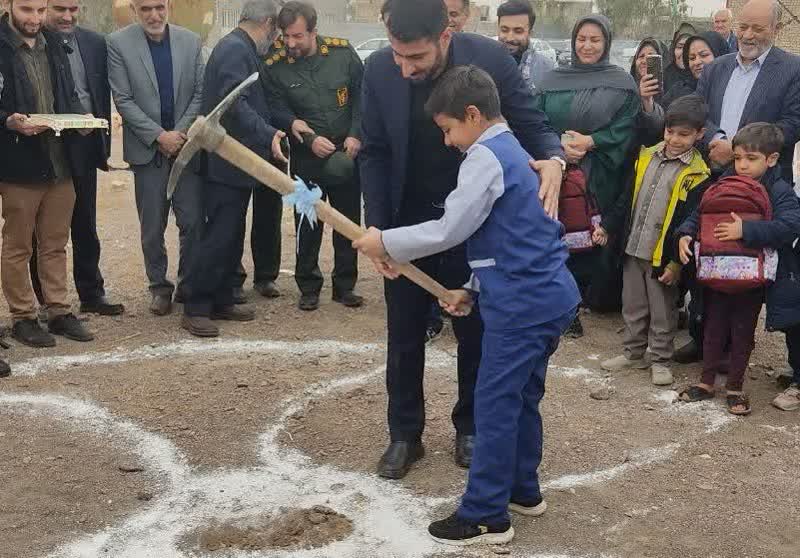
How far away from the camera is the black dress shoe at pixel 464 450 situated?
14.6 ft

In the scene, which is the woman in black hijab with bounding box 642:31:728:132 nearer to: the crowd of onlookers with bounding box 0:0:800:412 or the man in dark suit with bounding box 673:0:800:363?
the crowd of onlookers with bounding box 0:0:800:412

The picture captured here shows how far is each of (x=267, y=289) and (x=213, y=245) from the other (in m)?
0.95

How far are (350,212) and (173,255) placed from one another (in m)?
2.18

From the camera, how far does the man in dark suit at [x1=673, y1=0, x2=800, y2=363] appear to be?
576 centimetres

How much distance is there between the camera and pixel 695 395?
17.7ft

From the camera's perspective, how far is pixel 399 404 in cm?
443

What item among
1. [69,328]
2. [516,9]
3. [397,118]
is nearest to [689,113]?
[516,9]

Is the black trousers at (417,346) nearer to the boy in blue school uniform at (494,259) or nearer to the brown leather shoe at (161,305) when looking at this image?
the boy in blue school uniform at (494,259)

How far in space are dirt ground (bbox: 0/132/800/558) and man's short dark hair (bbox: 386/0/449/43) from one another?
6.38 ft

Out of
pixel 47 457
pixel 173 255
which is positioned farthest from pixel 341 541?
pixel 173 255

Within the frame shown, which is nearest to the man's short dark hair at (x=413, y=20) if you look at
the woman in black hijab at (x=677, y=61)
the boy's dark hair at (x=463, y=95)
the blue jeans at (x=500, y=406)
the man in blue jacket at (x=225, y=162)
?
the boy's dark hair at (x=463, y=95)

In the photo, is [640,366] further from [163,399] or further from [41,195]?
[41,195]

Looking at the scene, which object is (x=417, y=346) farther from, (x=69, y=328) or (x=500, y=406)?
(x=69, y=328)

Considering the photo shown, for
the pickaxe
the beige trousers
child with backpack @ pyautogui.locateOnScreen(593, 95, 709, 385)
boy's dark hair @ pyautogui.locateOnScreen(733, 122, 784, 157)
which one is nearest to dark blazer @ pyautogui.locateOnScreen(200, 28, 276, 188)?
the beige trousers
